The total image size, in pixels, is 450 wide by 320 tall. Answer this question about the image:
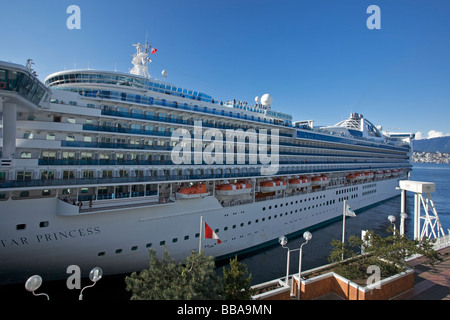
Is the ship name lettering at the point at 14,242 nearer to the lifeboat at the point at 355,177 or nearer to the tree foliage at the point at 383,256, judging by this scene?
the tree foliage at the point at 383,256

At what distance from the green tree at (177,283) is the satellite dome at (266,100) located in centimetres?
2211

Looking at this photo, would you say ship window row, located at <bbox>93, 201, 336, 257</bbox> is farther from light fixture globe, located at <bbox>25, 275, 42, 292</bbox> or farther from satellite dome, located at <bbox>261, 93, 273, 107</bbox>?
satellite dome, located at <bbox>261, 93, 273, 107</bbox>

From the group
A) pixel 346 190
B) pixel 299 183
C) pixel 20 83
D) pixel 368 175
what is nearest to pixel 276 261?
pixel 299 183

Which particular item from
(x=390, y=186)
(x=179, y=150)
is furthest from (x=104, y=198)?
(x=390, y=186)

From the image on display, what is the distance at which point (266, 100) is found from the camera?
2648 centimetres

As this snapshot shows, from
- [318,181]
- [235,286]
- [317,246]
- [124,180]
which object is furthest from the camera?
[318,181]

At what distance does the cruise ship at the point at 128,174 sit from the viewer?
437 inches

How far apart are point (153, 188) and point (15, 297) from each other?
8942 mm

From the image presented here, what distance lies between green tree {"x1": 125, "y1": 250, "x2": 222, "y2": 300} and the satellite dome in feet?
72.5

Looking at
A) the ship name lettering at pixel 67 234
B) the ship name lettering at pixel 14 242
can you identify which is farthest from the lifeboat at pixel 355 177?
the ship name lettering at pixel 14 242

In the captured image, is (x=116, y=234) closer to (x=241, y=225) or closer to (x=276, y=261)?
(x=241, y=225)

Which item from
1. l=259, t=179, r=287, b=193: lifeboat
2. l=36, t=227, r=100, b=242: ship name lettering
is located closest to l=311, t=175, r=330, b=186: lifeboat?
l=259, t=179, r=287, b=193: lifeboat

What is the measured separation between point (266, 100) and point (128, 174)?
715 inches

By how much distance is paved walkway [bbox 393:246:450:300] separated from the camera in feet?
33.2
